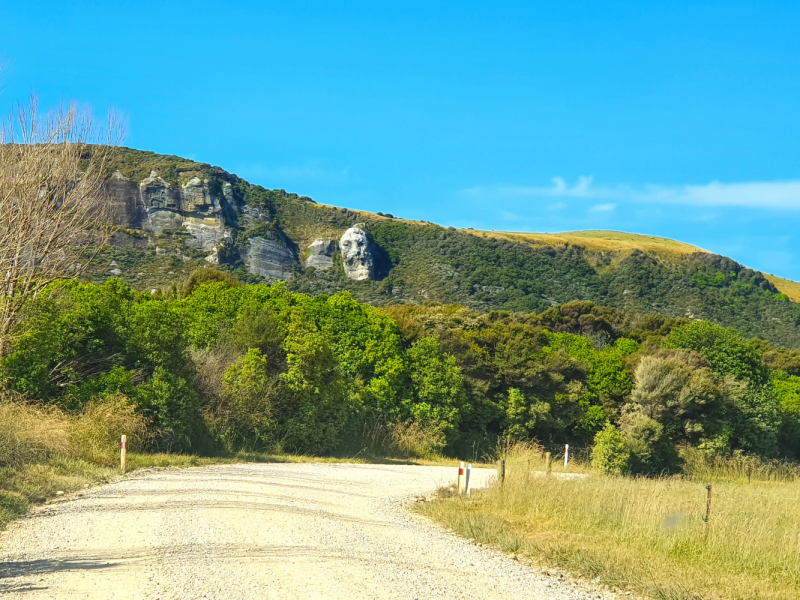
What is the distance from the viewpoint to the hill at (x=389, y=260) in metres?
73.7

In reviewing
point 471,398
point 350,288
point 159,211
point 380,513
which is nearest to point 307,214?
point 350,288

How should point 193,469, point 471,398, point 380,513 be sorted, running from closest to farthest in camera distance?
point 380,513 < point 193,469 < point 471,398

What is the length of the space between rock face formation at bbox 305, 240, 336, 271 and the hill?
13 centimetres

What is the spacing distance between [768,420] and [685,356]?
5.26 m

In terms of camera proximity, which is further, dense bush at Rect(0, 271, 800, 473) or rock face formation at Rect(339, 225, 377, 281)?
rock face formation at Rect(339, 225, 377, 281)

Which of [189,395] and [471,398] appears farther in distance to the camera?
[471,398]

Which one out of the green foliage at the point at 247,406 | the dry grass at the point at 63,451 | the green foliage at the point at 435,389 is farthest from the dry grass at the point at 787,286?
the dry grass at the point at 63,451

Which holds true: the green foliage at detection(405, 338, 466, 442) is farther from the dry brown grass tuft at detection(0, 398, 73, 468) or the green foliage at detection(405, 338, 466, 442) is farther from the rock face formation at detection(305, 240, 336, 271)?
the rock face formation at detection(305, 240, 336, 271)

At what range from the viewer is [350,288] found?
8525cm

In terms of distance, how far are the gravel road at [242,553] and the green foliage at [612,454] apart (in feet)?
64.3

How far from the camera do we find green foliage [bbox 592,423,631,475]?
33.3 metres

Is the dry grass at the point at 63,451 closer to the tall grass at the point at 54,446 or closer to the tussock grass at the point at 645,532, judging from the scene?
the tall grass at the point at 54,446

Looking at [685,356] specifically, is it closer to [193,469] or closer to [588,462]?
[588,462]

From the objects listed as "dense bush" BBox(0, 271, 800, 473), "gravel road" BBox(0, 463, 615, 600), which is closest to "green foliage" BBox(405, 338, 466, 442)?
"dense bush" BBox(0, 271, 800, 473)
